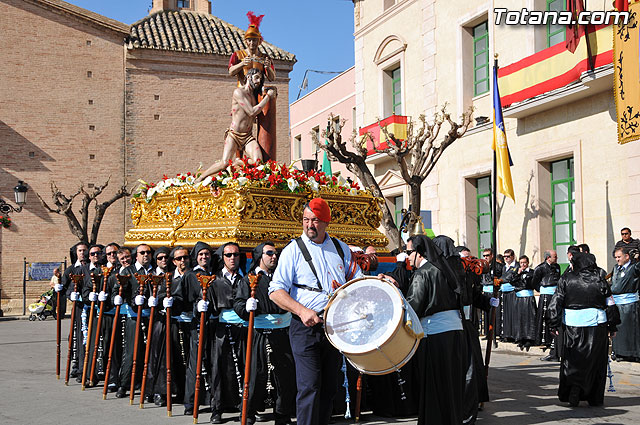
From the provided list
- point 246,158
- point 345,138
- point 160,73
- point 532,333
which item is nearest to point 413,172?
point 532,333

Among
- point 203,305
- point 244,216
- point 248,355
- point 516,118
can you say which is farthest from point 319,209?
point 516,118

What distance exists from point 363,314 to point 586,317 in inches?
162

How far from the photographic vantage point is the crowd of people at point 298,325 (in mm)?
5742

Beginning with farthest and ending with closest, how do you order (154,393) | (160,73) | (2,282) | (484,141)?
(160,73), (2,282), (484,141), (154,393)

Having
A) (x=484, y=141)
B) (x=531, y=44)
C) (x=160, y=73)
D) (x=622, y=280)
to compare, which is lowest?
(x=622, y=280)

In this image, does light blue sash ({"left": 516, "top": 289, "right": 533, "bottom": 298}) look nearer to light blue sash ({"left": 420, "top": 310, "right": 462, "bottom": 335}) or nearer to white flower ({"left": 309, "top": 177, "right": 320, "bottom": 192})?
white flower ({"left": 309, "top": 177, "right": 320, "bottom": 192})

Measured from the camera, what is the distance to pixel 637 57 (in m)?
12.8

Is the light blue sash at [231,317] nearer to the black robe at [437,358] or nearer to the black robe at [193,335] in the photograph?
the black robe at [193,335]

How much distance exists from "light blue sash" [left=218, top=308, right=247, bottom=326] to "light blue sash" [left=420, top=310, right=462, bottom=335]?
85.2 inches

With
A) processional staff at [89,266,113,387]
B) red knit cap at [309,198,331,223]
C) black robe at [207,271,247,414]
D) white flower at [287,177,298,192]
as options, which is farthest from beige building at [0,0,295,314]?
red knit cap at [309,198,331,223]

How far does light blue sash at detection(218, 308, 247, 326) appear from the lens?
7809mm

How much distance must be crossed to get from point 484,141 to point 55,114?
17795 mm

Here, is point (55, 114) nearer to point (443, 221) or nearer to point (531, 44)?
point (443, 221)

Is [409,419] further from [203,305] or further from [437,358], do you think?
[203,305]
